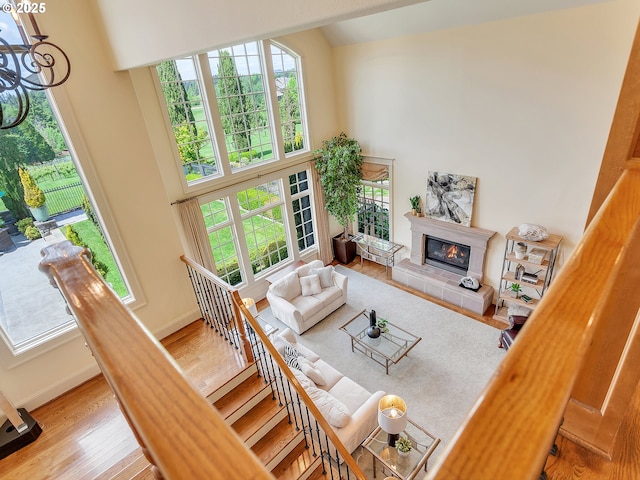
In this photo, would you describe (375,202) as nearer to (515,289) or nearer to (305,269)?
(305,269)

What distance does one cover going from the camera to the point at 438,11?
17.1 ft

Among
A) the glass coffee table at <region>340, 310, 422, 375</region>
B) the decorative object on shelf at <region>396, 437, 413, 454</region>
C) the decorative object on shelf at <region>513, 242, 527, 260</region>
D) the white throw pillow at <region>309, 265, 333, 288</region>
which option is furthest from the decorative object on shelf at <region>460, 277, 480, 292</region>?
the decorative object on shelf at <region>396, 437, 413, 454</region>

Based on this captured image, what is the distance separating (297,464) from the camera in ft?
11.0

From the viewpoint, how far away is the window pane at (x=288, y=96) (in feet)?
21.4

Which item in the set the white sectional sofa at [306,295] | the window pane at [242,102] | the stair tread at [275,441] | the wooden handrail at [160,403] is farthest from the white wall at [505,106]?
the wooden handrail at [160,403]

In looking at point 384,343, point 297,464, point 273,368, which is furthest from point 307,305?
point 297,464

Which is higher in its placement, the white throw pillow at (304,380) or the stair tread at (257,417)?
the stair tread at (257,417)

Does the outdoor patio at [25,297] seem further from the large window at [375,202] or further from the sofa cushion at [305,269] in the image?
the large window at [375,202]

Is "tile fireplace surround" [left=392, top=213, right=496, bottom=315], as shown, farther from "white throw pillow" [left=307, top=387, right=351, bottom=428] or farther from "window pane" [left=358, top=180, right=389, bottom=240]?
"white throw pillow" [left=307, top=387, right=351, bottom=428]

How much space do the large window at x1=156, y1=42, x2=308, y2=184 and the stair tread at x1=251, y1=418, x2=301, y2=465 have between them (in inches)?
159

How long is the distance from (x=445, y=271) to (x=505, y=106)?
3.18 metres

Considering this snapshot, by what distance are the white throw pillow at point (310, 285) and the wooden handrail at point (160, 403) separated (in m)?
5.79

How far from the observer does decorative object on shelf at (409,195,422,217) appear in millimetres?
6905

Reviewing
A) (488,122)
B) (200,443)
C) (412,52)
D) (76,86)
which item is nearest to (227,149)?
(76,86)
